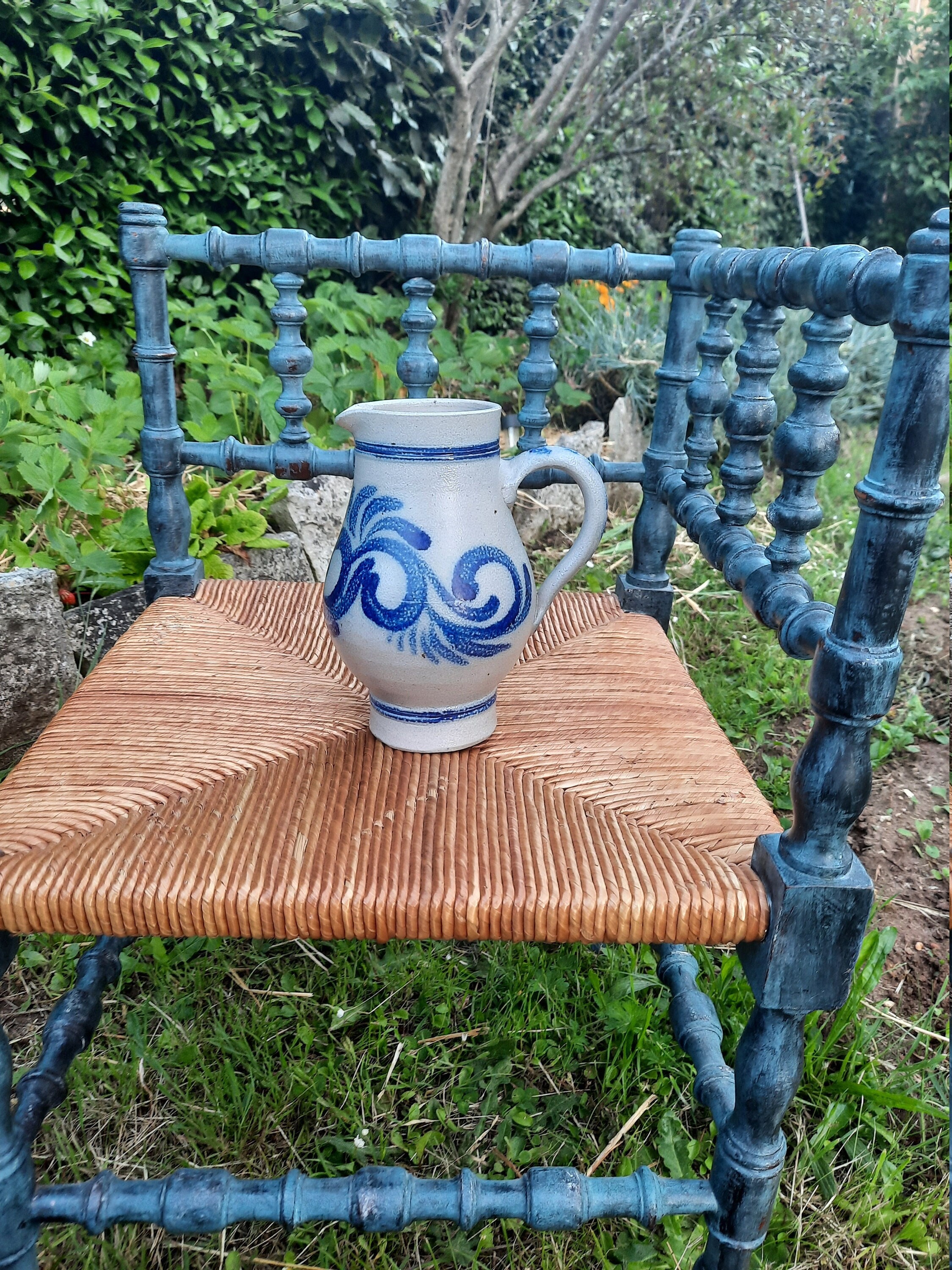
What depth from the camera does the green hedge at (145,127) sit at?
2268 millimetres

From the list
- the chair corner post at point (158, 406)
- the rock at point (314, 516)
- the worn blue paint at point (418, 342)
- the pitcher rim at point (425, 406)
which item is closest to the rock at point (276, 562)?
the rock at point (314, 516)

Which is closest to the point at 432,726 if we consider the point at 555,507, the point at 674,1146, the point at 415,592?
the point at 415,592

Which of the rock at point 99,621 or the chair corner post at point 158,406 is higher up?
the chair corner post at point 158,406

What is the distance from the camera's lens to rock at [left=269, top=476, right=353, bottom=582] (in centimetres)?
216

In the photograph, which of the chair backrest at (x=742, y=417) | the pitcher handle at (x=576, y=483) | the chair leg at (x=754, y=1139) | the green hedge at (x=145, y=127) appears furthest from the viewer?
the green hedge at (x=145, y=127)

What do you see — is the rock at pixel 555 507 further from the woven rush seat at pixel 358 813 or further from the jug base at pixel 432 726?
the jug base at pixel 432 726

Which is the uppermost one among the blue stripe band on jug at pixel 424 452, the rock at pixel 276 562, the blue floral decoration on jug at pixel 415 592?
the blue stripe band on jug at pixel 424 452

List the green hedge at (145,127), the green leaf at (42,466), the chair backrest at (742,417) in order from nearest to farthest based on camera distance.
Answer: the chair backrest at (742,417) < the green leaf at (42,466) < the green hedge at (145,127)

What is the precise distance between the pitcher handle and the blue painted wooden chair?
15 centimetres

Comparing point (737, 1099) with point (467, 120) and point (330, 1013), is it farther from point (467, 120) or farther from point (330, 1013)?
point (467, 120)

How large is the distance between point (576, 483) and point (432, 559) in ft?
0.52

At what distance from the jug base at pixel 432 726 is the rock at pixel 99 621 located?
3.47 feet

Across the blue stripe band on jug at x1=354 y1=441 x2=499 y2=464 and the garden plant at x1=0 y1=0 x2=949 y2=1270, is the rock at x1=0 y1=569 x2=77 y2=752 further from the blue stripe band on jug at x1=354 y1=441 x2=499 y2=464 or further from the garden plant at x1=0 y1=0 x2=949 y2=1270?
the blue stripe band on jug at x1=354 y1=441 x2=499 y2=464

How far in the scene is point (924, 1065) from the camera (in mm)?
1173
